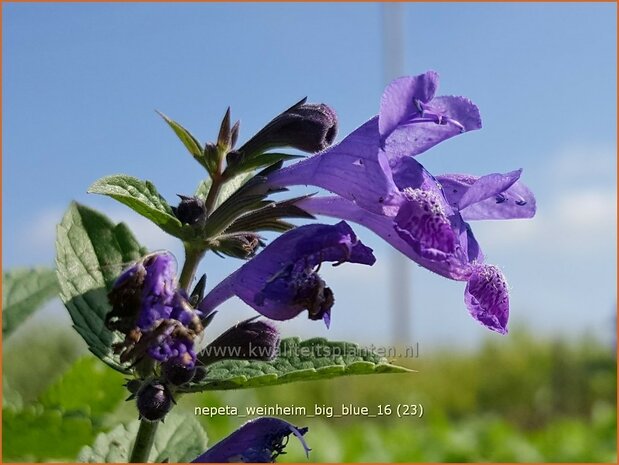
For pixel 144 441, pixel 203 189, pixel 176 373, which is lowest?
pixel 144 441

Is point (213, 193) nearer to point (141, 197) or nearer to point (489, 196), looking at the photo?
point (141, 197)

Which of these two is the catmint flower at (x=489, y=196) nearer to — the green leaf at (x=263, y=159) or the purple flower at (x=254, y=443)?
the green leaf at (x=263, y=159)

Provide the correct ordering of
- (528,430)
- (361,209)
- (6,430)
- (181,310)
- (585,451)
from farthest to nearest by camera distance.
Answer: (528,430), (585,451), (6,430), (361,209), (181,310)

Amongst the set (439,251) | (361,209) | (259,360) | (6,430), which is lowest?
(6,430)

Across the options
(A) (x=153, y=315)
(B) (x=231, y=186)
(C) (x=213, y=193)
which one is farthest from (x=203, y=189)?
(A) (x=153, y=315)

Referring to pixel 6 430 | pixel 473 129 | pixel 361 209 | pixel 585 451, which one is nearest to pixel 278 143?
pixel 361 209

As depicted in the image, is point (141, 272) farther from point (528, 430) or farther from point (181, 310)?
point (528, 430)
